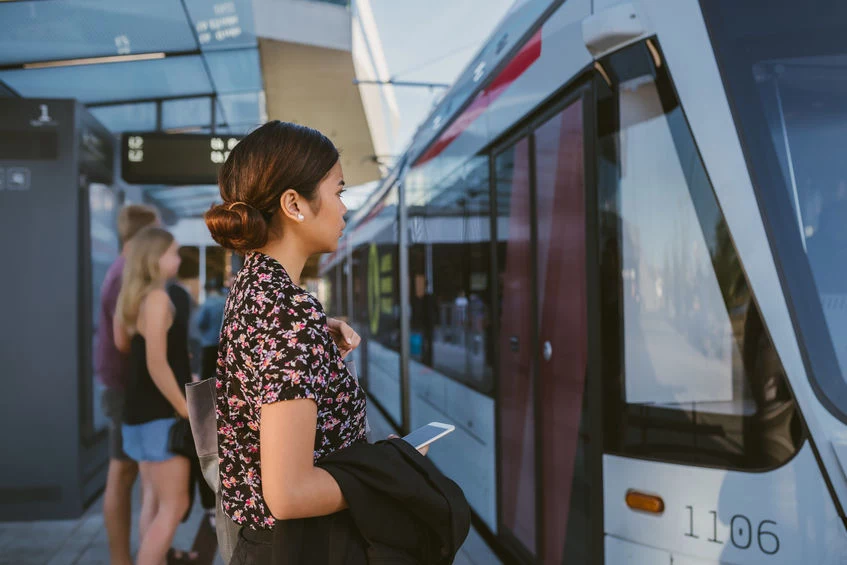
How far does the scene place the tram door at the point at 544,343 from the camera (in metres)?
2.98

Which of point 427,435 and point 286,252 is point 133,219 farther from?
point 427,435

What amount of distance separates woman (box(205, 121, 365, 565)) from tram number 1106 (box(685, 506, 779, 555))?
1365 millimetres

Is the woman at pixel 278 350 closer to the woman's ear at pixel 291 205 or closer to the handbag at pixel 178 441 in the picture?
the woman's ear at pixel 291 205

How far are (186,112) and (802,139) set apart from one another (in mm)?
8098

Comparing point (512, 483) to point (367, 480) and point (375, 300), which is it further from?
point (375, 300)

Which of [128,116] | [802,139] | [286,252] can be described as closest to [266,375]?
[286,252]

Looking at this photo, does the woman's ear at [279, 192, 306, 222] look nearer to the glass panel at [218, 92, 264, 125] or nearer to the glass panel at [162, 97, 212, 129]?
Answer: the glass panel at [162, 97, 212, 129]

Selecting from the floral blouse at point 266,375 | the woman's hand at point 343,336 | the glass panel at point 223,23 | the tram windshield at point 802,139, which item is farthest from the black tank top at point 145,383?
the glass panel at point 223,23

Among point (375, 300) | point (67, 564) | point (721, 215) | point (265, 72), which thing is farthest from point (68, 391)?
point (265, 72)

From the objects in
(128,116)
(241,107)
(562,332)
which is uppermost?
(241,107)

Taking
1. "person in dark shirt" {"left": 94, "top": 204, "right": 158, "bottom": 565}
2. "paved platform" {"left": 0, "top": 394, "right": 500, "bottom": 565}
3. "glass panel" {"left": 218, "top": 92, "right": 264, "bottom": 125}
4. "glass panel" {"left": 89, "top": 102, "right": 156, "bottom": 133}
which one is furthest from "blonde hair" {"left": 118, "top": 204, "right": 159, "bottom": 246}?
"glass panel" {"left": 218, "top": 92, "right": 264, "bottom": 125}

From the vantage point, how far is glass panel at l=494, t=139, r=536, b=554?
358 cm

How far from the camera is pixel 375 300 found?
9.25 meters

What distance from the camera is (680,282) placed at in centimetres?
244
